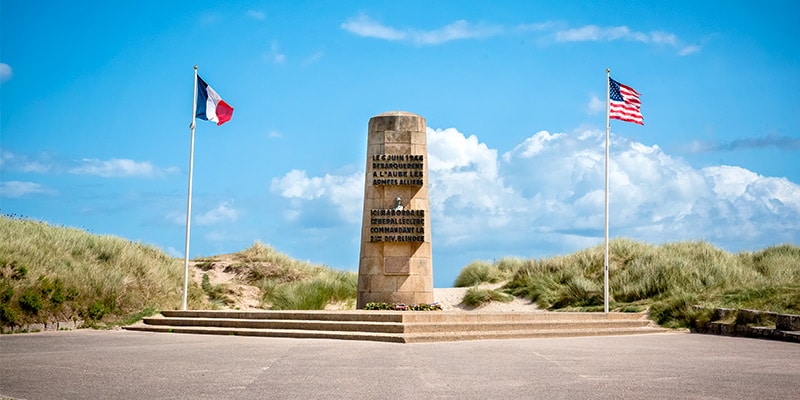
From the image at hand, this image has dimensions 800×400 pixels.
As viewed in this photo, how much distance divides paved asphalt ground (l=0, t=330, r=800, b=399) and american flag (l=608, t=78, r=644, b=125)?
8099 mm

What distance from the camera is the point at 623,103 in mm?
22844

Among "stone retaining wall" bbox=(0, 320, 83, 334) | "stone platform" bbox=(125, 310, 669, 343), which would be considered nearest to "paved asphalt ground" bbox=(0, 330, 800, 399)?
"stone platform" bbox=(125, 310, 669, 343)

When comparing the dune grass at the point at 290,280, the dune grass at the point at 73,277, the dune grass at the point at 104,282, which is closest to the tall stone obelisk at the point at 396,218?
the dune grass at the point at 290,280

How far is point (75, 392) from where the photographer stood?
29.1 feet

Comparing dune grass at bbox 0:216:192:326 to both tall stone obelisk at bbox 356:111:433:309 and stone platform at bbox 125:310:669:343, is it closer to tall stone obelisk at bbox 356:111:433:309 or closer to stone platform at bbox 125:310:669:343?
stone platform at bbox 125:310:669:343

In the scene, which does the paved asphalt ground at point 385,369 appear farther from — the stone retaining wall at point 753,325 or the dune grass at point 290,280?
the dune grass at point 290,280

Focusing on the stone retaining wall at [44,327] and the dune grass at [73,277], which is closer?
the stone retaining wall at [44,327]

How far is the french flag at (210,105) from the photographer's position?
72.7 ft

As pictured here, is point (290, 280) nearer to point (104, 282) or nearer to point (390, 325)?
point (104, 282)

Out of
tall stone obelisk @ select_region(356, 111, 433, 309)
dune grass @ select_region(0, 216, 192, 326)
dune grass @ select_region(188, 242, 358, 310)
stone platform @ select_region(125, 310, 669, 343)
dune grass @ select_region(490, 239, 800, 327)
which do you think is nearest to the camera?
stone platform @ select_region(125, 310, 669, 343)

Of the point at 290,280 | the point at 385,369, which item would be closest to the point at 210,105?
the point at 290,280

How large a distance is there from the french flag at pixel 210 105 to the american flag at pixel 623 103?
11070 millimetres

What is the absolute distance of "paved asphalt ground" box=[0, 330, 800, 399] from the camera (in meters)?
8.98

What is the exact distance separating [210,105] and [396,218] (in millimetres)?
6184
